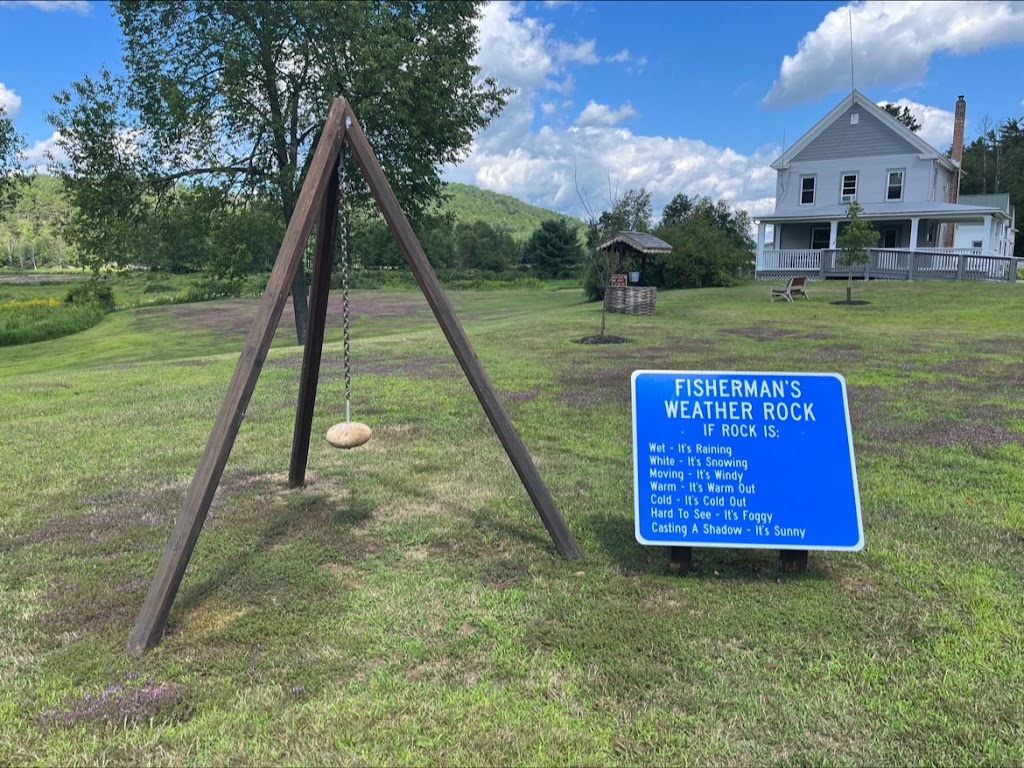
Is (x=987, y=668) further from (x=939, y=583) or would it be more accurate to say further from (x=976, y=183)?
(x=976, y=183)

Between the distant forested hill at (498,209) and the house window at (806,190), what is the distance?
77727mm

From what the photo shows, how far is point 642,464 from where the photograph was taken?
391 centimetres

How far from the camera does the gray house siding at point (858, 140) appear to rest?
100 ft

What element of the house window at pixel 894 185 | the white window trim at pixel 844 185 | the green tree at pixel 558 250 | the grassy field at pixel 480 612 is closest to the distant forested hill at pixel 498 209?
the green tree at pixel 558 250

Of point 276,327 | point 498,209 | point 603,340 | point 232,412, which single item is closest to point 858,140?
point 603,340

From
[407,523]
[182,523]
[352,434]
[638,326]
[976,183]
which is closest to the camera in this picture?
[182,523]

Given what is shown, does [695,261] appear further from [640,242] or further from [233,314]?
[233,314]

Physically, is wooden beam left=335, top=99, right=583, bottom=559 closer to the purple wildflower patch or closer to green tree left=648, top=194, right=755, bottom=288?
the purple wildflower patch

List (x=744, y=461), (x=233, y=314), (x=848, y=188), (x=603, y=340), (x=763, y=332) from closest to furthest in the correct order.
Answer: (x=744, y=461) < (x=603, y=340) < (x=763, y=332) < (x=848, y=188) < (x=233, y=314)

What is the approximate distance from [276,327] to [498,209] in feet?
439

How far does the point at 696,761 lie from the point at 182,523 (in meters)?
2.53

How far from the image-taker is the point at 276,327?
12.7 ft

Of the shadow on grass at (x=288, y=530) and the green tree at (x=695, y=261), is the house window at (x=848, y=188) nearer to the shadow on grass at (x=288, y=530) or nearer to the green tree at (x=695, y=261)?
the green tree at (x=695, y=261)

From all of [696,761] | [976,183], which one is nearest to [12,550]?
[696,761]
